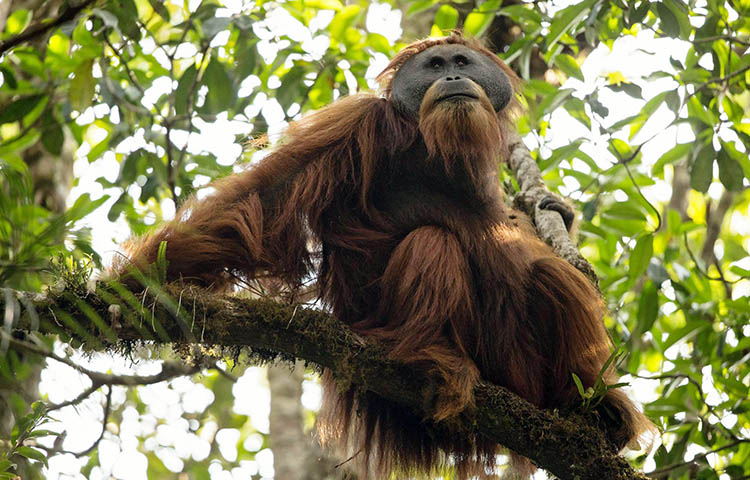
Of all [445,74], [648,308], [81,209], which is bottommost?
[81,209]

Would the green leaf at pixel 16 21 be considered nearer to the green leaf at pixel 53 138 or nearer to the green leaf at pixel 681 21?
the green leaf at pixel 53 138

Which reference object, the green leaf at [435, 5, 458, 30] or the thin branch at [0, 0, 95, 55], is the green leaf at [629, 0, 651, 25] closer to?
the green leaf at [435, 5, 458, 30]

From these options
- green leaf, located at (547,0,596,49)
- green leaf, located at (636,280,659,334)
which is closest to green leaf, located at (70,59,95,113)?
green leaf, located at (547,0,596,49)

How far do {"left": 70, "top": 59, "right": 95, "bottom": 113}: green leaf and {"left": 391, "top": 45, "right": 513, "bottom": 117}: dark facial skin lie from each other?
1.74 metres

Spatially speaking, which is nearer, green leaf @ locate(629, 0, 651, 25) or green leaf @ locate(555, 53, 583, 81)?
green leaf @ locate(629, 0, 651, 25)

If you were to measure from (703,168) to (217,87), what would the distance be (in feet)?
9.98

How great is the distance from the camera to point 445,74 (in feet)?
14.3

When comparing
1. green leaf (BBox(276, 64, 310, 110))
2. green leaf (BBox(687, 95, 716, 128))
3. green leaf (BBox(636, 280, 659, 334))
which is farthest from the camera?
green leaf (BBox(276, 64, 310, 110))

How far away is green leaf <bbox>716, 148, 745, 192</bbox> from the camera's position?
4.85 metres

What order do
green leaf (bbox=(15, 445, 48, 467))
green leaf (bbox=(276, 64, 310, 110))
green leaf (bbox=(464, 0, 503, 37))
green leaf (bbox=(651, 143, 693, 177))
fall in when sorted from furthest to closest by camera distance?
1. green leaf (bbox=(276, 64, 310, 110))
2. green leaf (bbox=(464, 0, 503, 37))
3. green leaf (bbox=(651, 143, 693, 177))
4. green leaf (bbox=(15, 445, 48, 467))

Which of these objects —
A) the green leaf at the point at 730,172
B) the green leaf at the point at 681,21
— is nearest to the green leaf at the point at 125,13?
the green leaf at the point at 681,21

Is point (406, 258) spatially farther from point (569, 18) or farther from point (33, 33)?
point (33, 33)

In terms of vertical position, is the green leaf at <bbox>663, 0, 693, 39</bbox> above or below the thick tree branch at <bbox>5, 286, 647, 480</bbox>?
above

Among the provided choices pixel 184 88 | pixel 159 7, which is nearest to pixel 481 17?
pixel 184 88
